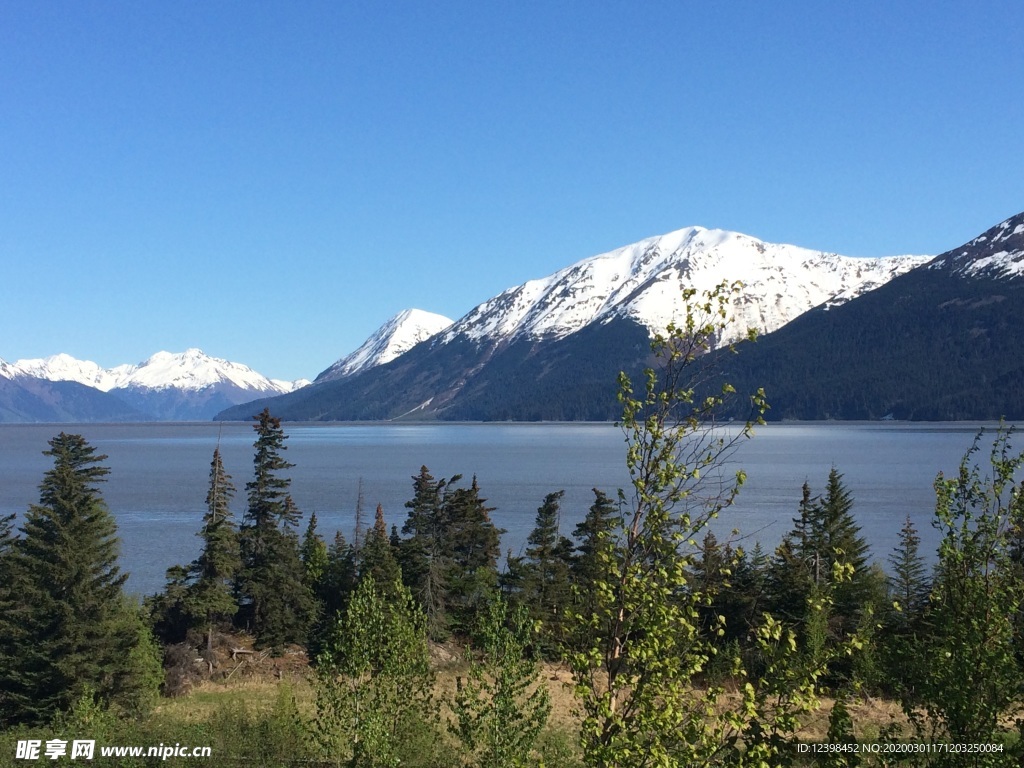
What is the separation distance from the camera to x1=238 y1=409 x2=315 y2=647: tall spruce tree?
50.2 metres

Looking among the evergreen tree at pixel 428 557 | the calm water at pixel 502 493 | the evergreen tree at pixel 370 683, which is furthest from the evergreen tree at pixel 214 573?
the evergreen tree at pixel 370 683

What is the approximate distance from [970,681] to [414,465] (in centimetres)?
18284

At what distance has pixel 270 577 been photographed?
50438 mm

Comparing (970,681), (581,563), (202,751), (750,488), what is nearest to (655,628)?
(970,681)

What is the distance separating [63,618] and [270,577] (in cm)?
1497

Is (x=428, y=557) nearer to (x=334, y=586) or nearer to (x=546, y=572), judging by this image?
(x=334, y=586)

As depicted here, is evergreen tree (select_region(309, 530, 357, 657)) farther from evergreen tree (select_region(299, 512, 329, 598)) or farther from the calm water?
the calm water

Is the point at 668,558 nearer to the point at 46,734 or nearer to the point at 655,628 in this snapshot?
the point at 655,628

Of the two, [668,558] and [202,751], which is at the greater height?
[668,558]

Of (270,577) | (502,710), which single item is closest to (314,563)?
(270,577)

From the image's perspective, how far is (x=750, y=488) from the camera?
5162 inches

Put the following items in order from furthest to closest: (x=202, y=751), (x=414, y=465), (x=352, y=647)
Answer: (x=414, y=465) < (x=202, y=751) < (x=352, y=647)

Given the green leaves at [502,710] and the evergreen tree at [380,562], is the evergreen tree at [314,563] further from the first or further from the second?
the green leaves at [502,710]

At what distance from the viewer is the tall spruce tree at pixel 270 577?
50156mm
